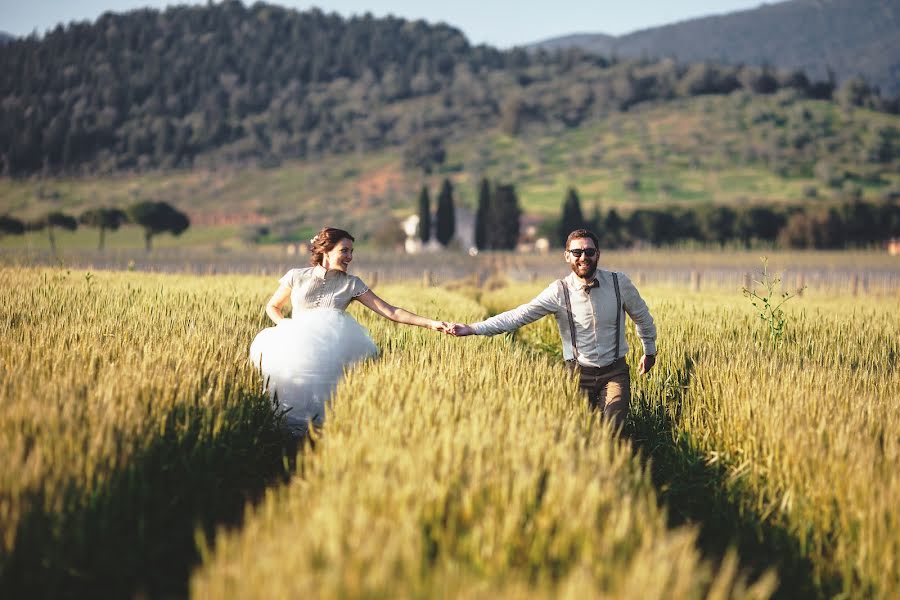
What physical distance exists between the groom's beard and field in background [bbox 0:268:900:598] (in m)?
0.76

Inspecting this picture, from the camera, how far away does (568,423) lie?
4.32 meters

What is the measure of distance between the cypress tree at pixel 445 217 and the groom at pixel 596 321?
90.3 meters

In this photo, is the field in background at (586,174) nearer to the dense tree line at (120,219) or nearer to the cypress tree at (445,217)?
the cypress tree at (445,217)

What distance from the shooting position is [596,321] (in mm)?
6031

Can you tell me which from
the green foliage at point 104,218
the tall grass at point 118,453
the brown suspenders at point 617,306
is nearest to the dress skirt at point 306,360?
the tall grass at point 118,453

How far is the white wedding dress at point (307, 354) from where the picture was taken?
19.0ft

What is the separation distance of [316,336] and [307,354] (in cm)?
18

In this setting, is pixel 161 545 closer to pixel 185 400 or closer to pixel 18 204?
pixel 185 400

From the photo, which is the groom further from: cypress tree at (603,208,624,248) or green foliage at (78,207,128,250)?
green foliage at (78,207,128,250)

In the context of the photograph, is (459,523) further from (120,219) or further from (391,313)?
(120,219)

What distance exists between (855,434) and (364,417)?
105 inches

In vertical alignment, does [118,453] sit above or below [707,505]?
above

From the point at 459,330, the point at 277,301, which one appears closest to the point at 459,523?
the point at 459,330

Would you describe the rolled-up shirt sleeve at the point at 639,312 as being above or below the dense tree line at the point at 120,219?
below
